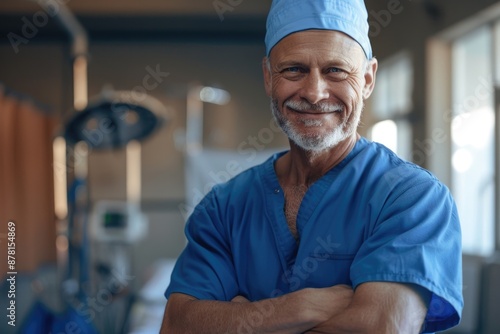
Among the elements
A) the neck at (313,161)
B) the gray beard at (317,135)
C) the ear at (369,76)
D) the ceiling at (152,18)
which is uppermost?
the ceiling at (152,18)

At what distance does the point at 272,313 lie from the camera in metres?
0.95

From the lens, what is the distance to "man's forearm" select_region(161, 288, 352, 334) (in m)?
0.93

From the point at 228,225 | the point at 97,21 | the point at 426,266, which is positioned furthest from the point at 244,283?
the point at 97,21

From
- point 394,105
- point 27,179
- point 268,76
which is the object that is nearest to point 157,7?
point 27,179

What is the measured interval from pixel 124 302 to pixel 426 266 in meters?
2.05

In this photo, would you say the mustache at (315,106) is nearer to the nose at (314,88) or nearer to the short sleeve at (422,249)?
the nose at (314,88)

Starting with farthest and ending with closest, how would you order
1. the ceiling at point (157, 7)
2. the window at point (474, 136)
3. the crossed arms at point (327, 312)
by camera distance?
the ceiling at point (157, 7) → the window at point (474, 136) → the crossed arms at point (327, 312)

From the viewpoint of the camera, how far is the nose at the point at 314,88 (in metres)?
1.01

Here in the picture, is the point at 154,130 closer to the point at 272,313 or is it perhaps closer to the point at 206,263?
the point at 206,263

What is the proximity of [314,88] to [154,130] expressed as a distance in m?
1.55

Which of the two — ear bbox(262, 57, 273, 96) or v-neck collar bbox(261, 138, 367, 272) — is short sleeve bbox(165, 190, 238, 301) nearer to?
v-neck collar bbox(261, 138, 367, 272)

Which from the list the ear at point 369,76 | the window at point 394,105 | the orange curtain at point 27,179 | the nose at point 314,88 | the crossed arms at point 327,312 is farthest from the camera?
the window at point 394,105

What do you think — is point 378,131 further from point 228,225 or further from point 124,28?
point 228,225

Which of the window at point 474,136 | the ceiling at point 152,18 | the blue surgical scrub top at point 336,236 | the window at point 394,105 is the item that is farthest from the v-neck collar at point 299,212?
the ceiling at point 152,18
